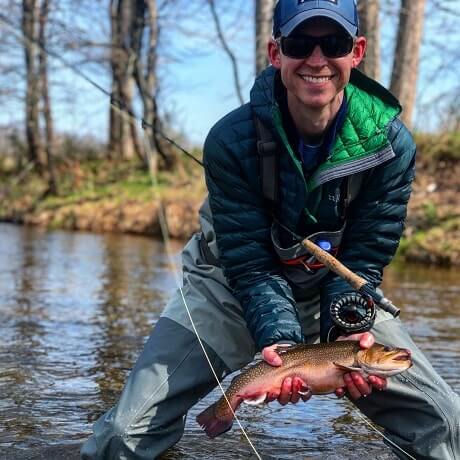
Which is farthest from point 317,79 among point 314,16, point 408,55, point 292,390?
point 408,55

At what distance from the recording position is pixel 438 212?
13836 mm

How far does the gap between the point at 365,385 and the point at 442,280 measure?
25.7ft

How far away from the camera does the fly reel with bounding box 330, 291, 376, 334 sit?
3438 millimetres

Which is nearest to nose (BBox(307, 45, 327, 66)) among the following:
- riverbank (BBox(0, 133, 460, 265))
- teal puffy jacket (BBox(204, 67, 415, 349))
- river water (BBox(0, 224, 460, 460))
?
teal puffy jacket (BBox(204, 67, 415, 349))

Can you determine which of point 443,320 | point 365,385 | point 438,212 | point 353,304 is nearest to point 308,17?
point 353,304

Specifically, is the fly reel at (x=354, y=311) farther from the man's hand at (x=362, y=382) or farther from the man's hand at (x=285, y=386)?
the man's hand at (x=285, y=386)

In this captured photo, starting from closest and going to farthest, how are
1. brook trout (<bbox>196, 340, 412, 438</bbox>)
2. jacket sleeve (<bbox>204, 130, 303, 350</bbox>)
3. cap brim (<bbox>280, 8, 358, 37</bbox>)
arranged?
brook trout (<bbox>196, 340, 412, 438</bbox>), cap brim (<bbox>280, 8, 358, 37</bbox>), jacket sleeve (<bbox>204, 130, 303, 350</bbox>)

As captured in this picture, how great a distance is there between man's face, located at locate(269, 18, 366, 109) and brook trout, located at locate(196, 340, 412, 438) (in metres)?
0.98

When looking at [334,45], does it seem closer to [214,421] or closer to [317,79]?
[317,79]

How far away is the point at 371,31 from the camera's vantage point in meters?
13.6

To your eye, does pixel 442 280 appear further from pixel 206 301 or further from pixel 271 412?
pixel 206 301

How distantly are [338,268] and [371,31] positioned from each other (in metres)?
10.8

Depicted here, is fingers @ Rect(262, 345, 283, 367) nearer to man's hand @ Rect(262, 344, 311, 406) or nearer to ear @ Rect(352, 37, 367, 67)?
man's hand @ Rect(262, 344, 311, 406)

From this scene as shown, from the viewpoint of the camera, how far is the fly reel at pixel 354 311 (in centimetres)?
344
